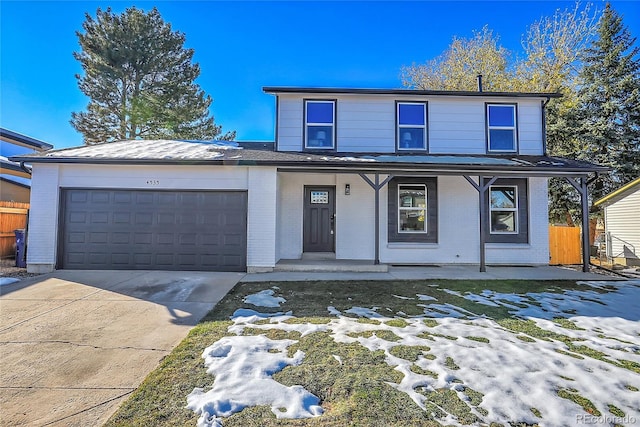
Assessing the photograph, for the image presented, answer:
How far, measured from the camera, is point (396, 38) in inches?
550

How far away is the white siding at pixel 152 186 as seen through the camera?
7754 mm

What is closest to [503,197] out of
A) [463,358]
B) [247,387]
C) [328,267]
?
[328,267]

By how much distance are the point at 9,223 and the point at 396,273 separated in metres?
12.4

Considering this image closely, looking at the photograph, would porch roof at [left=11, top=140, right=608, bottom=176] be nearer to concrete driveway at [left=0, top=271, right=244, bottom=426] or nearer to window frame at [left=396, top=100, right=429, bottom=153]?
window frame at [left=396, top=100, right=429, bottom=153]

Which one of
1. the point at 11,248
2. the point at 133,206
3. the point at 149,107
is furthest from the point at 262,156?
the point at 149,107

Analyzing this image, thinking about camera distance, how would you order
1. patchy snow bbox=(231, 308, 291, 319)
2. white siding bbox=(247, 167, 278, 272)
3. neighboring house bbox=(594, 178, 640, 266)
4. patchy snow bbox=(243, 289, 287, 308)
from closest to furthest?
patchy snow bbox=(231, 308, 291, 319) < patchy snow bbox=(243, 289, 287, 308) < white siding bbox=(247, 167, 278, 272) < neighboring house bbox=(594, 178, 640, 266)

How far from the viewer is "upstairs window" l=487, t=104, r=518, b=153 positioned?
9.81 meters

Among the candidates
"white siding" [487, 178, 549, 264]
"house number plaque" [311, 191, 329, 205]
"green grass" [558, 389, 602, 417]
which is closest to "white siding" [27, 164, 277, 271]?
"house number plaque" [311, 191, 329, 205]

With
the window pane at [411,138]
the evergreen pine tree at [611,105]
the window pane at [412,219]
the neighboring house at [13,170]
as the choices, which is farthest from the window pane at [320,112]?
the evergreen pine tree at [611,105]

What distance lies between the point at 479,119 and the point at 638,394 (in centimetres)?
897

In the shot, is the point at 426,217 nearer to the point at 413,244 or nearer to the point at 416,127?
the point at 413,244

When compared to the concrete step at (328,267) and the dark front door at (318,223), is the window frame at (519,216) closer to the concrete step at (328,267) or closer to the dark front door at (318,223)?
the concrete step at (328,267)

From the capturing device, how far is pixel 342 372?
2898mm

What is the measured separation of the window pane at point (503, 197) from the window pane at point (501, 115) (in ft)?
7.27
